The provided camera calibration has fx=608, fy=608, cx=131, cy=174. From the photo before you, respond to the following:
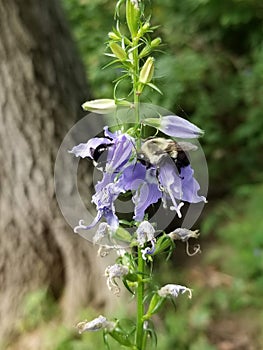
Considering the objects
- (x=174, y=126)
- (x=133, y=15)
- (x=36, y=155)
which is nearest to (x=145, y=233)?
(x=174, y=126)

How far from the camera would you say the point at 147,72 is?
51.4 inches

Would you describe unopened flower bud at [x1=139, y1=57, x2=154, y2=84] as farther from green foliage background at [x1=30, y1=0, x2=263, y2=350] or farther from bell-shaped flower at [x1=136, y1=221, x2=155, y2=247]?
green foliage background at [x1=30, y1=0, x2=263, y2=350]

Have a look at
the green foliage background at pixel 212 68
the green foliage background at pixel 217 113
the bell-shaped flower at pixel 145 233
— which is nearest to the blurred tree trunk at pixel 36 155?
the green foliage background at pixel 217 113

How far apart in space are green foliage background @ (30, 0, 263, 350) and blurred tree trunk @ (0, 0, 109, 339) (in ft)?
2.14

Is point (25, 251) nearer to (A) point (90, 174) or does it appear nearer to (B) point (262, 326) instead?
(A) point (90, 174)

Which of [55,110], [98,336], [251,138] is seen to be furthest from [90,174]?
[251,138]

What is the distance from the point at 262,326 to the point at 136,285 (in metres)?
2.43

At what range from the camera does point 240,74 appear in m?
5.80

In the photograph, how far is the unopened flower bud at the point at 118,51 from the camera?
129 cm

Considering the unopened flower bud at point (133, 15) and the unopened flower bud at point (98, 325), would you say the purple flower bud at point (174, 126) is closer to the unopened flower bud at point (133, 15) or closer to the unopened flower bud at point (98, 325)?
the unopened flower bud at point (133, 15)

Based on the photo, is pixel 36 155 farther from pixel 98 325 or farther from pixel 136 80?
pixel 136 80

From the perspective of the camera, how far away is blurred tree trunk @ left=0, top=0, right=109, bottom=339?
131 inches

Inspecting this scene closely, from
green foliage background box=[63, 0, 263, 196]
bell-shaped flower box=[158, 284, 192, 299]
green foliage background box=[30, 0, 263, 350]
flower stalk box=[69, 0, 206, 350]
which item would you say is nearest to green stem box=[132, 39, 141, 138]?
flower stalk box=[69, 0, 206, 350]

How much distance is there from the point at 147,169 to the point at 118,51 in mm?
260
